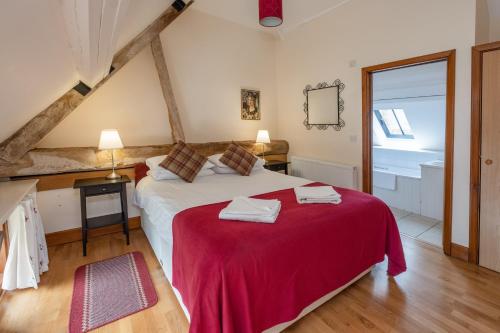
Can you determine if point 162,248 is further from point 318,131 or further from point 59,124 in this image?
point 318,131

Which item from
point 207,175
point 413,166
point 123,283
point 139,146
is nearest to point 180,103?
→ point 139,146

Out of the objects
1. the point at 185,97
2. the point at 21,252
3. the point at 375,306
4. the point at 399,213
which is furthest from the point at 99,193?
the point at 399,213

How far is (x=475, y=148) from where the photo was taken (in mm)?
2441

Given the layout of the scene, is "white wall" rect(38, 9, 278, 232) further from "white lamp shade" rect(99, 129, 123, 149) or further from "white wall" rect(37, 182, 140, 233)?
"white lamp shade" rect(99, 129, 123, 149)

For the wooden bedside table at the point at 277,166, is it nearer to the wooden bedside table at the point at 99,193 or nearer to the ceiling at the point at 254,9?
the wooden bedside table at the point at 99,193

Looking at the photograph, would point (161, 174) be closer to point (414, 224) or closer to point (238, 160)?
point (238, 160)

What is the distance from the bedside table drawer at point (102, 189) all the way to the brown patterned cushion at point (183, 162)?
0.53m

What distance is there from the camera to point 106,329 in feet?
5.97

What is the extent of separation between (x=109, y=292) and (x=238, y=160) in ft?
6.57

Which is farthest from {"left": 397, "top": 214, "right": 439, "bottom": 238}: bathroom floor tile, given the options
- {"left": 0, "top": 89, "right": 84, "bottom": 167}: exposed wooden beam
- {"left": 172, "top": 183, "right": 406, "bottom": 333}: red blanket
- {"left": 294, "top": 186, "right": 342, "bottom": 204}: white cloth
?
{"left": 0, "top": 89, "right": 84, "bottom": 167}: exposed wooden beam

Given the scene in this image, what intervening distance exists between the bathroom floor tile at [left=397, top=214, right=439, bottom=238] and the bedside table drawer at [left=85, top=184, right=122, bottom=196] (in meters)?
3.40

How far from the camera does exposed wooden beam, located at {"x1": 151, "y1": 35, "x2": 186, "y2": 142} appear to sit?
340cm

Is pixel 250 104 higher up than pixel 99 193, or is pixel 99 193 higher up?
pixel 250 104

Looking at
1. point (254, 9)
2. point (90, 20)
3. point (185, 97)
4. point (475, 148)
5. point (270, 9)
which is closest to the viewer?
point (90, 20)
